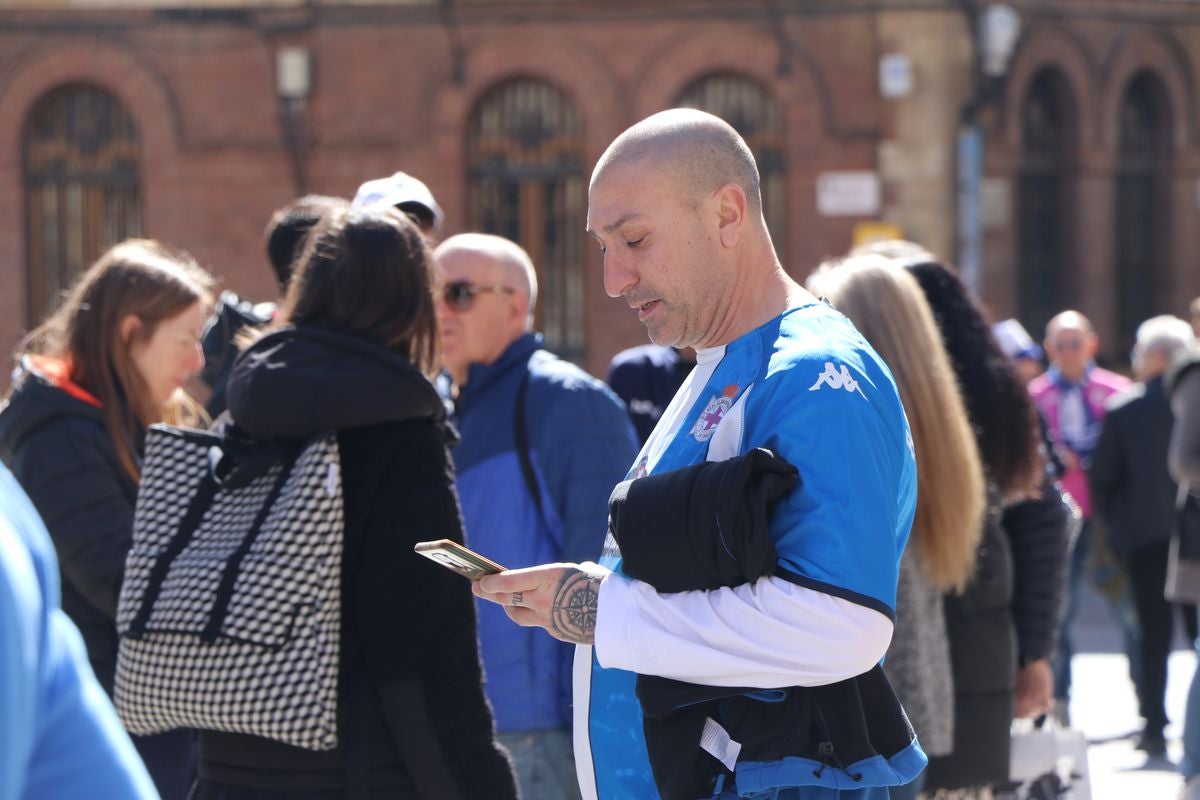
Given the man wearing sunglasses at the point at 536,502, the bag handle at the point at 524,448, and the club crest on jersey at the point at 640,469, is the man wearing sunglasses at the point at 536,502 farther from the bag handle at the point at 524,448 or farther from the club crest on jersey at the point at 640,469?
the club crest on jersey at the point at 640,469

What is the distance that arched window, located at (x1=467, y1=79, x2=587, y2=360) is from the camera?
52.5 ft

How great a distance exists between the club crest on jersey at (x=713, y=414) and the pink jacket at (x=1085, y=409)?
775 centimetres

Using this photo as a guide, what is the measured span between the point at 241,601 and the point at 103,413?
1214mm

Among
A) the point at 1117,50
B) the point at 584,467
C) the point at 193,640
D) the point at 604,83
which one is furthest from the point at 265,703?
the point at 1117,50

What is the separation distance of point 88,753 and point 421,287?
1.90 meters

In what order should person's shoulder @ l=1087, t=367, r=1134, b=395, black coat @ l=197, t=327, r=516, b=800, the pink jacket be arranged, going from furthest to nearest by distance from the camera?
1. person's shoulder @ l=1087, t=367, r=1134, b=395
2. the pink jacket
3. black coat @ l=197, t=327, r=516, b=800

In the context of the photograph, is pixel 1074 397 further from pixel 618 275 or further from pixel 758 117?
pixel 618 275

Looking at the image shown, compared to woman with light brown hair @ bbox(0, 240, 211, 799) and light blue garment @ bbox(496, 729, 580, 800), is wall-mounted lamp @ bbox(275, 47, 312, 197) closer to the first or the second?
woman with light brown hair @ bbox(0, 240, 211, 799)

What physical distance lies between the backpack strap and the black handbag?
4.00 m

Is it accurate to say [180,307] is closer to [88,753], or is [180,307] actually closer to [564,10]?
[88,753]

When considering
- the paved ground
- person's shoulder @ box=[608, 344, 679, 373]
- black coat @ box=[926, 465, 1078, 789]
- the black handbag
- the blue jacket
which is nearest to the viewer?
the blue jacket

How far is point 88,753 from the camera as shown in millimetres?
1379

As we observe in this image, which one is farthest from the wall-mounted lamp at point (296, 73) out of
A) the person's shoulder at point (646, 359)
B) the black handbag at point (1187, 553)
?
the person's shoulder at point (646, 359)

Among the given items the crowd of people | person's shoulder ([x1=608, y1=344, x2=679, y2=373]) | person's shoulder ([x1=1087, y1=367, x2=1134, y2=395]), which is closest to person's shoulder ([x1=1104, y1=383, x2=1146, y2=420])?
person's shoulder ([x1=1087, y1=367, x2=1134, y2=395])
